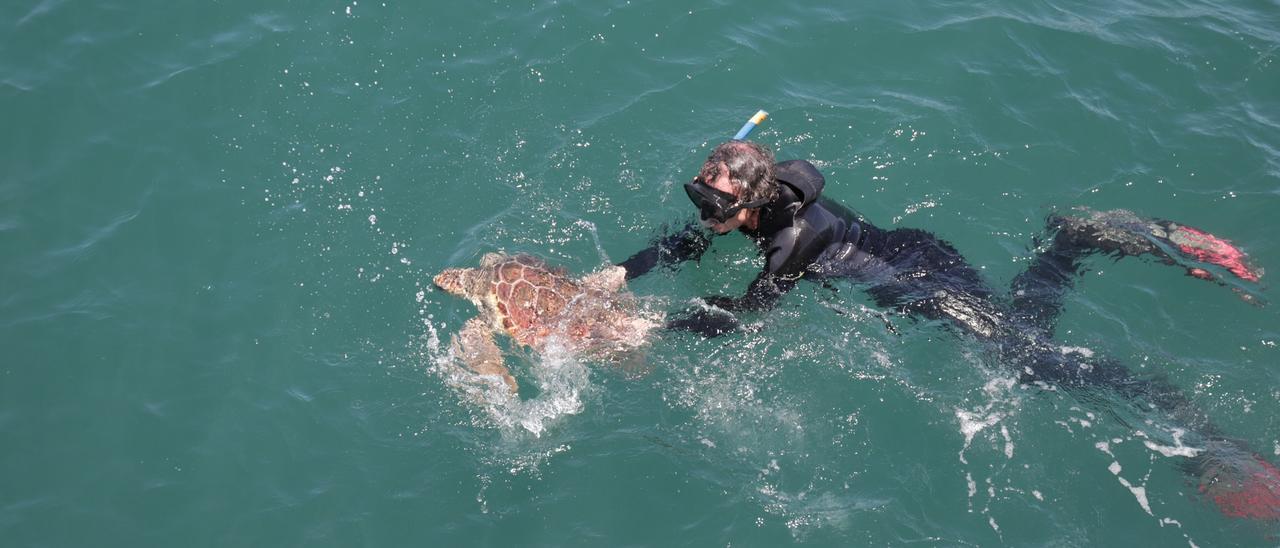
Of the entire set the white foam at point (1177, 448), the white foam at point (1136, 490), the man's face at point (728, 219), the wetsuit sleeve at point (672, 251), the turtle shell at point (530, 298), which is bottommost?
the white foam at point (1136, 490)

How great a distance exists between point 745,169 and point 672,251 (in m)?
1.29

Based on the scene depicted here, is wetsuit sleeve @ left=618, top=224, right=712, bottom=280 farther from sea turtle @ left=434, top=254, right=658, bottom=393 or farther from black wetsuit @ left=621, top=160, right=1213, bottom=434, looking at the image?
sea turtle @ left=434, top=254, right=658, bottom=393

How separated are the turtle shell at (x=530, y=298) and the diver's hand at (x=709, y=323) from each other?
3.83ft

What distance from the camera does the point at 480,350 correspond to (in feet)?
21.7

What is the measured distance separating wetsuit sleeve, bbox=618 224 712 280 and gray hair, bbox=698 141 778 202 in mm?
1028

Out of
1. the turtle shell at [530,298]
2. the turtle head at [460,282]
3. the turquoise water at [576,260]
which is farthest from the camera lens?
the turtle head at [460,282]

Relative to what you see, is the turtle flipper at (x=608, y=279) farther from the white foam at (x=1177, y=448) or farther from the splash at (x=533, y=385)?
the white foam at (x=1177, y=448)

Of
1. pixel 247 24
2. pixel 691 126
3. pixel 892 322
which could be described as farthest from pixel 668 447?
pixel 247 24

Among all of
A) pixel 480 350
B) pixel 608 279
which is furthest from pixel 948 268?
pixel 480 350

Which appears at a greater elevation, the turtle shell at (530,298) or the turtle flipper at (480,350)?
the turtle shell at (530,298)

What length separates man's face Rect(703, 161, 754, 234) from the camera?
5230mm

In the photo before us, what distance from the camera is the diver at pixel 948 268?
5414 millimetres

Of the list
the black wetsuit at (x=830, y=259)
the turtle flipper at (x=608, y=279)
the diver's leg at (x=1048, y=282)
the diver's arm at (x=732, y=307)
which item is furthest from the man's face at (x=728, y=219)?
the diver's leg at (x=1048, y=282)

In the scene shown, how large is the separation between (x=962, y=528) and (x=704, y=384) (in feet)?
6.45
